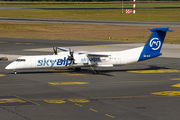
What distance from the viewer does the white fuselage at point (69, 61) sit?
1430 inches

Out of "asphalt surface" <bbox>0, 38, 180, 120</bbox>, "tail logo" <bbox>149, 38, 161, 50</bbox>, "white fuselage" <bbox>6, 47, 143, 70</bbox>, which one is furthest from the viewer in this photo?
"tail logo" <bbox>149, 38, 161, 50</bbox>

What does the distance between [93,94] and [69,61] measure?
33.4 feet

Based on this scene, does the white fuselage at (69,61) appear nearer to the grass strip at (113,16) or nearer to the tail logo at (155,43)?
the tail logo at (155,43)

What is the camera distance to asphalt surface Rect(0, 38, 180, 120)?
72.1 ft

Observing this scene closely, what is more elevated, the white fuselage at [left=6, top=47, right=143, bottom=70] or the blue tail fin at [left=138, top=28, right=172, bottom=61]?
the blue tail fin at [left=138, top=28, right=172, bottom=61]

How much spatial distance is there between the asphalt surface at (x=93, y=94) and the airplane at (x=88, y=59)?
1.23 metres

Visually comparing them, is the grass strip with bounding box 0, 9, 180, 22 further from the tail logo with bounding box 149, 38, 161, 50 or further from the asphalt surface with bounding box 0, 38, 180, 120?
the asphalt surface with bounding box 0, 38, 180, 120

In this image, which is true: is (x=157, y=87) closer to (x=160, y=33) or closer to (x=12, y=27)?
(x=160, y=33)

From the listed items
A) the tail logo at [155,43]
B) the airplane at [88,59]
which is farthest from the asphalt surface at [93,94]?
the tail logo at [155,43]

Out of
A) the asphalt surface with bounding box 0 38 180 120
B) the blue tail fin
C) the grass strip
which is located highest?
the grass strip

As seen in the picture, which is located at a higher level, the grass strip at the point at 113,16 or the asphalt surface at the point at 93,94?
the grass strip at the point at 113,16

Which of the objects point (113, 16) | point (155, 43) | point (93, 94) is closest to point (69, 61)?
point (93, 94)

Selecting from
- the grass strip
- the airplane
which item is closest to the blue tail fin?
the airplane

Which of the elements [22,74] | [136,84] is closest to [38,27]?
[22,74]
